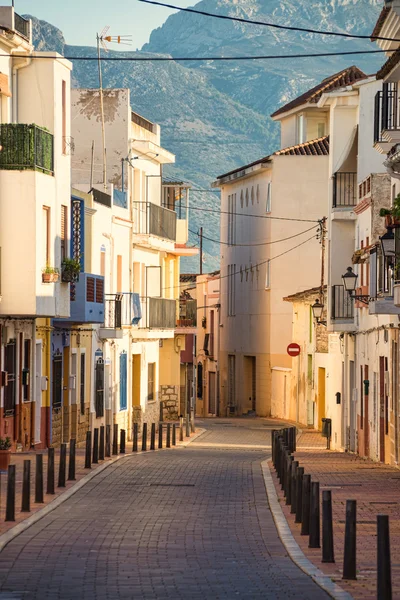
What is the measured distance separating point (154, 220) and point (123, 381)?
6695mm

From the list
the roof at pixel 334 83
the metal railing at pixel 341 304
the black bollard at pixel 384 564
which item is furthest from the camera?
the roof at pixel 334 83

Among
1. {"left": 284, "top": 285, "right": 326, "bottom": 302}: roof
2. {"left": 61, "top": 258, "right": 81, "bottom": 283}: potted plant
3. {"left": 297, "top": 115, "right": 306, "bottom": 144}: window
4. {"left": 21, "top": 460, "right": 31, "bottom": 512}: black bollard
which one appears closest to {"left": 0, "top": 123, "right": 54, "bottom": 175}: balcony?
{"left": 61, "top": 258, "right": 81, "bottom": 283}: potted plant

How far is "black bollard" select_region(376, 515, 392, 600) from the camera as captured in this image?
40.0ft

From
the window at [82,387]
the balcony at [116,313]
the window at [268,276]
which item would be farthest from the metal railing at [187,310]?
the window at [82,387]

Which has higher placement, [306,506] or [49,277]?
[49,277]

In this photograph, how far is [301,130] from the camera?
72.8m

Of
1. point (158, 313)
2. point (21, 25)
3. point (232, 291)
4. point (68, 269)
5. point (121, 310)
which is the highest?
point (21, 25)

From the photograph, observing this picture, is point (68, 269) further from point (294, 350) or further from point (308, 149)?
point (308, 149)

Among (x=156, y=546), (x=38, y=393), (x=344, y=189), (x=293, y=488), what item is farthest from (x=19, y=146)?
(x=156, y=546)

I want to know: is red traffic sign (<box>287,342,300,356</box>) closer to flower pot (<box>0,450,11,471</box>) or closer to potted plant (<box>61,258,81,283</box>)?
potted plant (<box>61,258,81,283</box>)

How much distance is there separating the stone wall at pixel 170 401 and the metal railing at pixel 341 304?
15.5m

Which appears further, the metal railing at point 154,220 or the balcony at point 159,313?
the balcony at point 159,313

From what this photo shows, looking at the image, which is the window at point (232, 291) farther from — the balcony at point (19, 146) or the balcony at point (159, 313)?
the balcony at point (19, 146)

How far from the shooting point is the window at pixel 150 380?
53.3 metres
